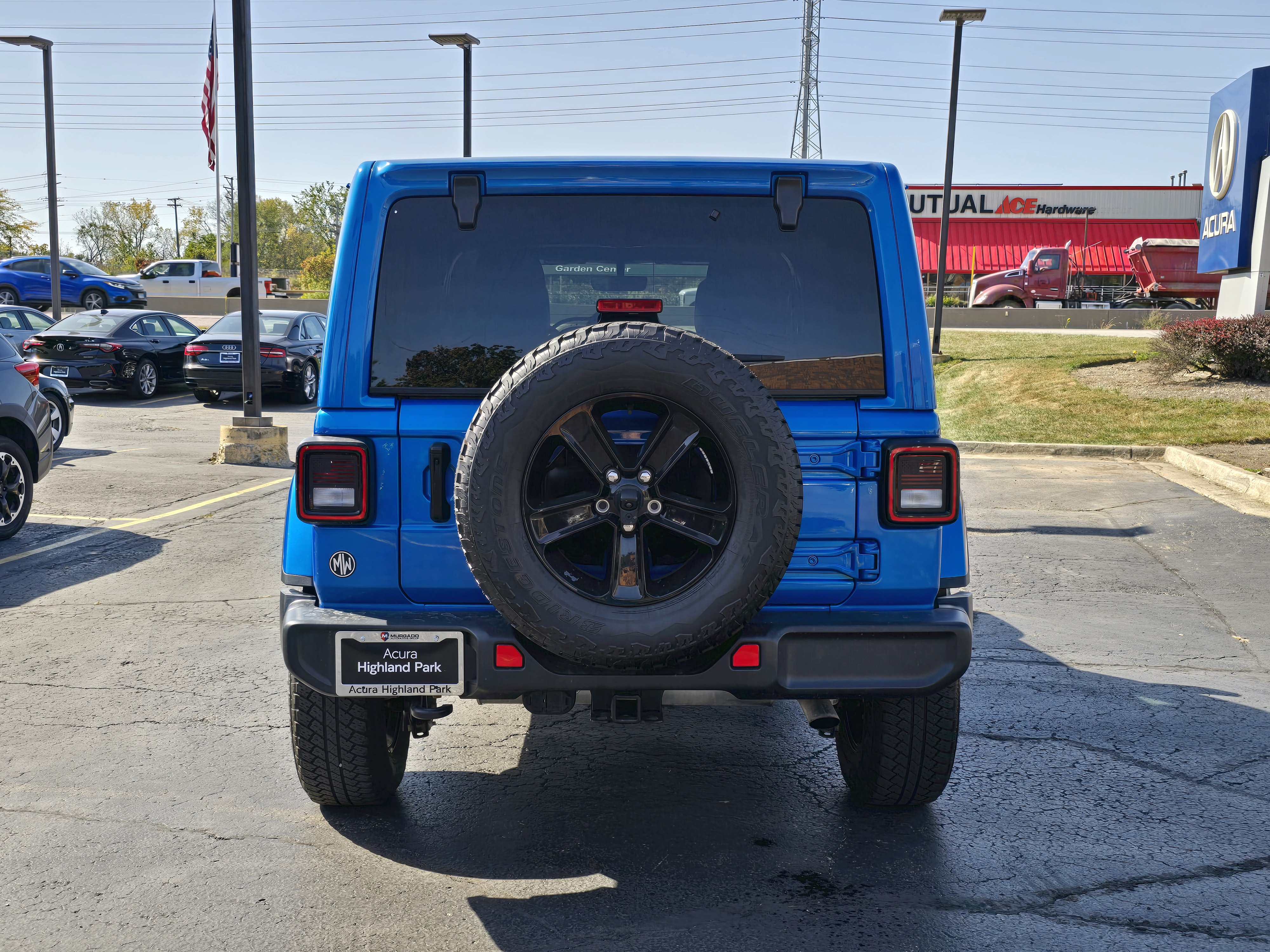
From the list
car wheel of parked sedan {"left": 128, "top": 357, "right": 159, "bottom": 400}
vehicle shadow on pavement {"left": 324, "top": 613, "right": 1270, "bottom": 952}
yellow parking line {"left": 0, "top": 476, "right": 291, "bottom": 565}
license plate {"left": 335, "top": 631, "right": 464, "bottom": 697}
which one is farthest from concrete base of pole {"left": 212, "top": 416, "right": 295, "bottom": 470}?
license plate {"left": 335, "top": 631, "right": 464, "bottom": 697}

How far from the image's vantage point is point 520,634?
3.19 metres

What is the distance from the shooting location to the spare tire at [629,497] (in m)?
2.97

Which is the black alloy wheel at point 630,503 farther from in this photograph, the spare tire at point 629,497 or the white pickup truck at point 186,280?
the white pickup truck at point 186,280

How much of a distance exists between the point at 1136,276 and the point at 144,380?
110 feet

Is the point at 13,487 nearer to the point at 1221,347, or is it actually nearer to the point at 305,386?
the point at 305,386

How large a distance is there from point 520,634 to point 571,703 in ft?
1.15

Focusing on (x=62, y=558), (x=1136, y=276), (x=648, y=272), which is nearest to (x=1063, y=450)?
(x=62, y=558)

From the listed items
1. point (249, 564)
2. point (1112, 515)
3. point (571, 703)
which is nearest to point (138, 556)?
point (249, 564)

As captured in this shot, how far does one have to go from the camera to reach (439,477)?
331 centimetres

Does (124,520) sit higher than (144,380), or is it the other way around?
(144,380)

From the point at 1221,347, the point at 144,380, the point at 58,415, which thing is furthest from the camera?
the point at 144,380

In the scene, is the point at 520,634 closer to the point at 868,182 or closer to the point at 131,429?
the point at 868,182

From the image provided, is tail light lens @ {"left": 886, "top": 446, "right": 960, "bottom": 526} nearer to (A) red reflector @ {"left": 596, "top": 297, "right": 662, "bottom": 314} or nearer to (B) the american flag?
(A) red reflector @ {"left": 596, "top": 297, "right": 662, "bottom": 314}

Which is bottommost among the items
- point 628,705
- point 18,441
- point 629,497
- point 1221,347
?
point 628,705
